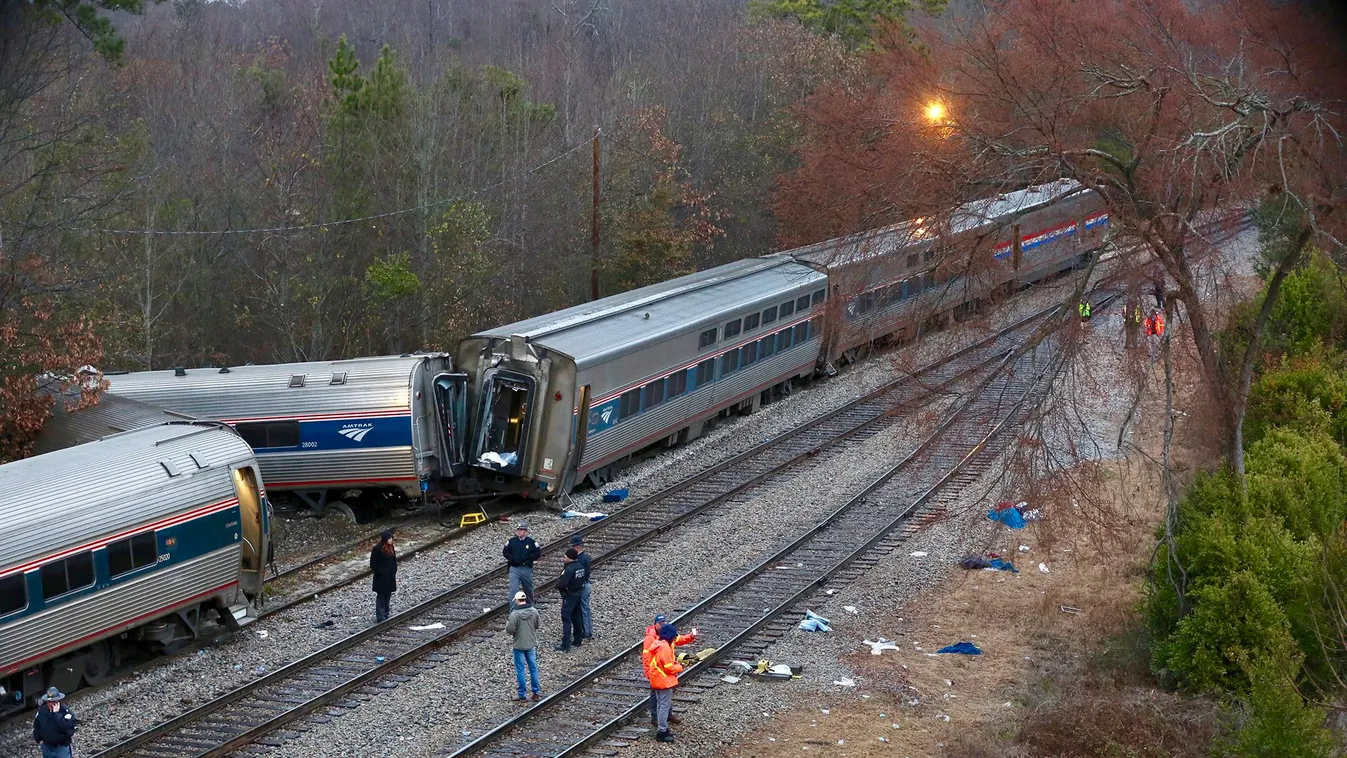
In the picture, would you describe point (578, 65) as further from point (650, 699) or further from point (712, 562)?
point (650, 699)

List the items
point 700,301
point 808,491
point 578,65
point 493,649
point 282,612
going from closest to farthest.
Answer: point 493,649, point 282,612, point 808,491, point 700,301, point 578,65

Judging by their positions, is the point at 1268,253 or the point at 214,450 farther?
the point at 1268,253

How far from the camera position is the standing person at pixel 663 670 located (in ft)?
45.3

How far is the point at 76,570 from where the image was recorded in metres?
14.9

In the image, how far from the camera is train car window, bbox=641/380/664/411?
2458 centimetres

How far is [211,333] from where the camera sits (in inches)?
1229

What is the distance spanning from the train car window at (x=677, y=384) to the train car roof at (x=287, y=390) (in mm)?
4890

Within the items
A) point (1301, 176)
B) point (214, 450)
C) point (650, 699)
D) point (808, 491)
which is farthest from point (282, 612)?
point (1301, 176)

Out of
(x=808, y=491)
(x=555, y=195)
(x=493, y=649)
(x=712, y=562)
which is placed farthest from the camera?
(x=555, y=195)

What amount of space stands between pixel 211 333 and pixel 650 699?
66.5 ft

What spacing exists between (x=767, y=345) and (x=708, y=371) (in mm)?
2875

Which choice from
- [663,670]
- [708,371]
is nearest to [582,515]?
[708,371]

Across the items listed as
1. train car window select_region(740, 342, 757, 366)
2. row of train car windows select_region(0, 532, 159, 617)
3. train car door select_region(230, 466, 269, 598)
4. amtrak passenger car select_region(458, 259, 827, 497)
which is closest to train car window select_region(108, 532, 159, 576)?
row of train car windows select_region(0, 532, 159, 617)

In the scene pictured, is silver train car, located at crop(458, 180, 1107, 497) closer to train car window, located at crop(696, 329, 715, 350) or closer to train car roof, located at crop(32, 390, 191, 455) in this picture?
train car window, located at crop(696, 329, 715, 350)
